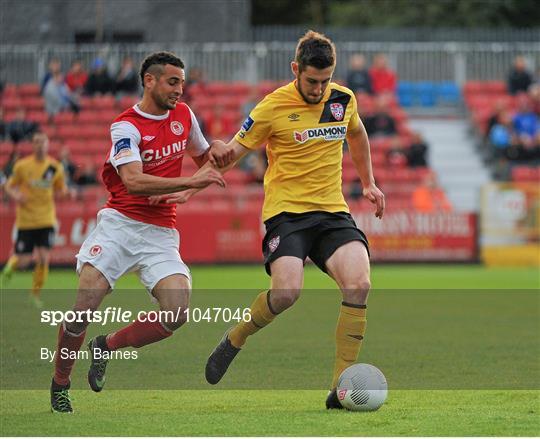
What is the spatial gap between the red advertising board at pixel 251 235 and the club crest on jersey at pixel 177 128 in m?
15.2

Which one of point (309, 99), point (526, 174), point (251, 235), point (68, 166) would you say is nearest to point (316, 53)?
point (309, 99)

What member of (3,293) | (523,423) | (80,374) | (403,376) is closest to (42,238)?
(3,293)

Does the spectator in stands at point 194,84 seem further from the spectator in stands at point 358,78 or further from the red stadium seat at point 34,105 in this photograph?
the red stadium seat at point 34,105

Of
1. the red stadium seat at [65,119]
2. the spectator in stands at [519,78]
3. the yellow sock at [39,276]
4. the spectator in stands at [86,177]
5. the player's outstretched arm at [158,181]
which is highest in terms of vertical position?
the spectator in stands at [519,78]

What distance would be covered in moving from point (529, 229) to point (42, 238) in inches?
446

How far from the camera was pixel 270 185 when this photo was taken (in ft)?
28.3

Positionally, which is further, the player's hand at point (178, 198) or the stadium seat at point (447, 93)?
the stadium seat at point (447, 93)

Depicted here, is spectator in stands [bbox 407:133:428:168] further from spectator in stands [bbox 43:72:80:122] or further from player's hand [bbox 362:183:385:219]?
player's hand [bbox 362:183:385:219]

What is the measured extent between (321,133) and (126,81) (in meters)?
19.9

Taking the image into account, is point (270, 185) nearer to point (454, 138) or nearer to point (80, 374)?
point (80, 374)

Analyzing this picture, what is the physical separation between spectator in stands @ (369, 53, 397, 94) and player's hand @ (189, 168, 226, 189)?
848 inches

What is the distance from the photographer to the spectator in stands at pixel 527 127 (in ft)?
89.1

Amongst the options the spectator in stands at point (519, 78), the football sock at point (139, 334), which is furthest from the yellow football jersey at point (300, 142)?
the spectator in stands at point (519, 78)

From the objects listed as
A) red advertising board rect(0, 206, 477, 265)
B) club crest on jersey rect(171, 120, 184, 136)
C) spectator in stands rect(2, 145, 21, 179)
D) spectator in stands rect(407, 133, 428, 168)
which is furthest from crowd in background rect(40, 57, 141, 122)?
club crest on jersey rect(171, 120, 184, 136)
